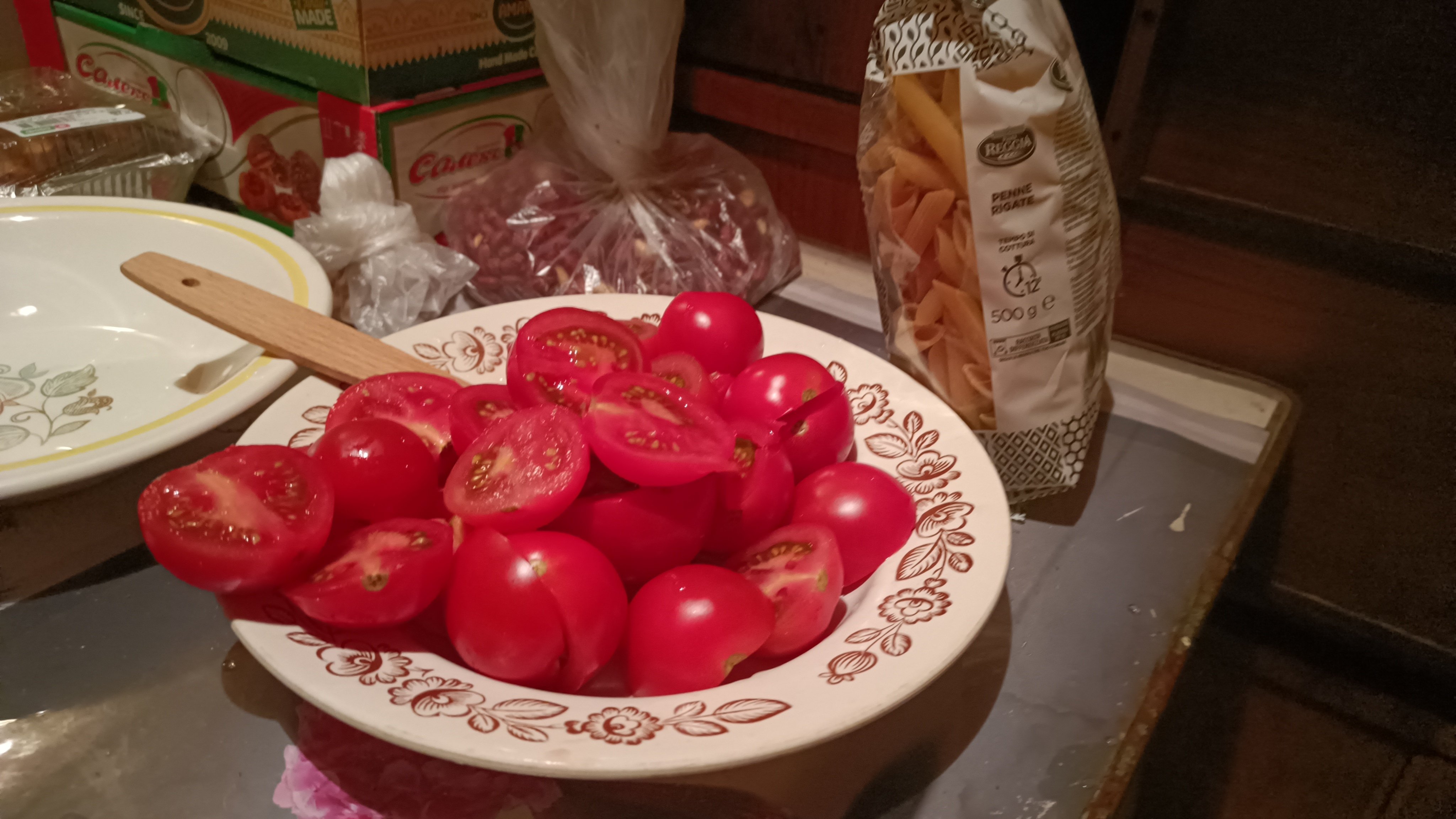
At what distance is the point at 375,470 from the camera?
1.59ft

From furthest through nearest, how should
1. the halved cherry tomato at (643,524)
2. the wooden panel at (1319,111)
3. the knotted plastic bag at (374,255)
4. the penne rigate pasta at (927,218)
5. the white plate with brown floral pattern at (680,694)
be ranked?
the knotted plastic bag at (374,255), the wooden panel at (1319,111), the penne rigate pasta at (927,218), the halved cherry tomato at (643,524), the white plate with brown floral pattern at (680,694)

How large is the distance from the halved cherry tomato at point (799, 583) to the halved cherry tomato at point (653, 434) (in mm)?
61

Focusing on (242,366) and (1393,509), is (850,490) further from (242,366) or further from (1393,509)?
(1393,509)

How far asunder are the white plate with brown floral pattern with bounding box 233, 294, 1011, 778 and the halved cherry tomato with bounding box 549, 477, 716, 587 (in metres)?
0.08

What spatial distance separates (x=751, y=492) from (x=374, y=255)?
52cm

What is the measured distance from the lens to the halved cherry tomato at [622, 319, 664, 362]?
0.67 m

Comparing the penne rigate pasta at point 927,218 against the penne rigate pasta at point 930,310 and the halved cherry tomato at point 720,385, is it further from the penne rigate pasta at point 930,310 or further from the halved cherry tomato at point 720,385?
the halved cherry tomato at point 720,385

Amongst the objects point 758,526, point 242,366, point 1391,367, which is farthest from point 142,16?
point 1391,367

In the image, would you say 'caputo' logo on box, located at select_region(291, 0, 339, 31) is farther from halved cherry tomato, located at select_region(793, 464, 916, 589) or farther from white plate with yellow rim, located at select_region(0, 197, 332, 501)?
halved cherry tomato, located at select_region(793, 464, 916, 589)

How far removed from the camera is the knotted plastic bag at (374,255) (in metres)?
0.83

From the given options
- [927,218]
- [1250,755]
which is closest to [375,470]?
[927,218]

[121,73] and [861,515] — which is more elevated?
[121,73]

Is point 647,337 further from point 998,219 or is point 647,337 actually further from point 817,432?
point 998,219

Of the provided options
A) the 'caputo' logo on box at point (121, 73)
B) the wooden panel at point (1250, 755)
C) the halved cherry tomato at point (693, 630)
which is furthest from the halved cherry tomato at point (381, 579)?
the wooden panel at point (1250, 755)
